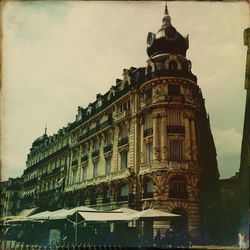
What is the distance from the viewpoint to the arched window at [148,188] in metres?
21.6

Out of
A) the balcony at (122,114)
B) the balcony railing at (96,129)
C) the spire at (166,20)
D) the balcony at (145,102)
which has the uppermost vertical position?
the spire at (166,20)

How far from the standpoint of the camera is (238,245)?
54.1ft

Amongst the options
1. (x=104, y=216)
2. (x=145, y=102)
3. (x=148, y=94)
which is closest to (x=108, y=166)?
(x=145, y=102)

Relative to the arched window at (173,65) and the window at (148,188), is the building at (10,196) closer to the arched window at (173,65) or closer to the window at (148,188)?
the window at (148,188)

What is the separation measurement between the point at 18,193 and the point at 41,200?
187cm

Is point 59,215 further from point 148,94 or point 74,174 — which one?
point 148,94

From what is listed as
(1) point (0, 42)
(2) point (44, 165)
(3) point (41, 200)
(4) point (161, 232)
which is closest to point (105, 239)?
(4) point (161, 232)

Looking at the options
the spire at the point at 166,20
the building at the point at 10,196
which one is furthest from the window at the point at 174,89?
the building at the point at 10,196

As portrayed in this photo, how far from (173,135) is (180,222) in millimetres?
5110

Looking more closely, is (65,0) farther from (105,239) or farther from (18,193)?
(18,193)

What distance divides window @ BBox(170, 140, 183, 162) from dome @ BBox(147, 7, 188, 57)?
567 cm

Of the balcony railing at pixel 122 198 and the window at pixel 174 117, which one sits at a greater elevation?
the window at pixel 174 117

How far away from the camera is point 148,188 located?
866 inches

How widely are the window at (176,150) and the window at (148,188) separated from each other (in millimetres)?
2044
